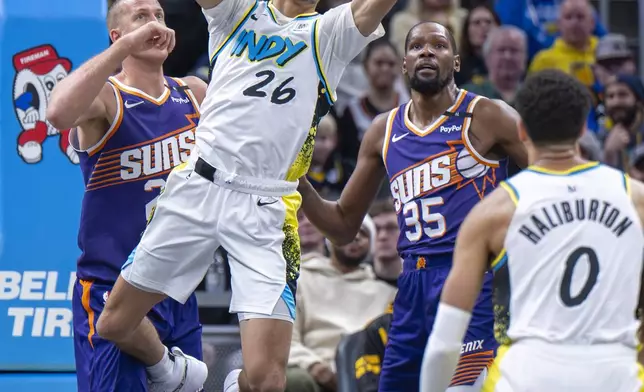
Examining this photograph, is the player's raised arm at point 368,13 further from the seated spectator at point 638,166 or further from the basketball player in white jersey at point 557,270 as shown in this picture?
the seated spectator at point 638,166

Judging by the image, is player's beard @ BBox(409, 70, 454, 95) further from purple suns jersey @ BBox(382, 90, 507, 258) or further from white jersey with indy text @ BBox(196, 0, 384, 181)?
white jersey with indy text @ BBox(196, 0, 384, 181)

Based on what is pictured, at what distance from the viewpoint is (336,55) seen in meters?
5.65

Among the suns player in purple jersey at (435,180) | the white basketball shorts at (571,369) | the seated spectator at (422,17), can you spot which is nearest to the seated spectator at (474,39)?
the seated spectator at (422,17)

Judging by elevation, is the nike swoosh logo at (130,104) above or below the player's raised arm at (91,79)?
below

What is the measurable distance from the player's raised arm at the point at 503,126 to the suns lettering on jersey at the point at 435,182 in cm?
14

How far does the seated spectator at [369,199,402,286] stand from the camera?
8234mm

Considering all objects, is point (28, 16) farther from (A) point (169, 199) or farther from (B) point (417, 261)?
(B) point (417, 261)

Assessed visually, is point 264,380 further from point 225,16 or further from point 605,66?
point 605,66

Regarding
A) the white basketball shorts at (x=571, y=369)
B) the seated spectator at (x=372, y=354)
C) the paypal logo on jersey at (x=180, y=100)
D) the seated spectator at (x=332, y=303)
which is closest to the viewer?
the white basketball shorts at (x=571, y=369)

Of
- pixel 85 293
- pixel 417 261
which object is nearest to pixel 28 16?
pixel 85 293

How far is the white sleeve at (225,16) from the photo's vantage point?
18.4 feet

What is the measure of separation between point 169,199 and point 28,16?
1924mm

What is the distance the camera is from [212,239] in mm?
5438

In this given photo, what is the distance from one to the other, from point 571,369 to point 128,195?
272cm
